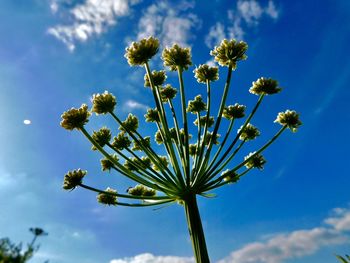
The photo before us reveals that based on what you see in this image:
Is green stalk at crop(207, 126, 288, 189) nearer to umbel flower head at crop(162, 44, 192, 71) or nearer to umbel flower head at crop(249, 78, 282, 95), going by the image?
umbel flower head at crop(249, 78, 282, 95)

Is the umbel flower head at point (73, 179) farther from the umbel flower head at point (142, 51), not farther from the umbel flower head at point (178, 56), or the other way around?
the umbel flower head at point (178, 56)

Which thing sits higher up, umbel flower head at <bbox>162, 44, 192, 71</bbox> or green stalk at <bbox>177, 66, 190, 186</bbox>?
umbel flower head at <bbox>162, 44, 192, 71</bbox>

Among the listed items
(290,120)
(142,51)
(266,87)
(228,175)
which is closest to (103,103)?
(142,51)

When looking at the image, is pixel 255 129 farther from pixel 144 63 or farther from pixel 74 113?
pixel 74 113

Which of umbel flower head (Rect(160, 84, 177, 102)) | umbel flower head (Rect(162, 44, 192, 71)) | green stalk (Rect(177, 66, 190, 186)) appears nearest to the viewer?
green stalk (Rect(177, 66, 190, 186))

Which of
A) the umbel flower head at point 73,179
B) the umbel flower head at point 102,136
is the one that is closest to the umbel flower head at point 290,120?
the umbel flower head at point 102,136

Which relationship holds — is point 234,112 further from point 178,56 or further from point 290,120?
point 178,56

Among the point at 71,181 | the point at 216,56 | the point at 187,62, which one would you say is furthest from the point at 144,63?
the point at 71,181

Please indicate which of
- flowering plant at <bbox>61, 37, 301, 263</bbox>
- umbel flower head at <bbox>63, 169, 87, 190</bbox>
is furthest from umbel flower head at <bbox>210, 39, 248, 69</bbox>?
umbel flower head at <bbox>63, 169, 87, 190</bbox>
